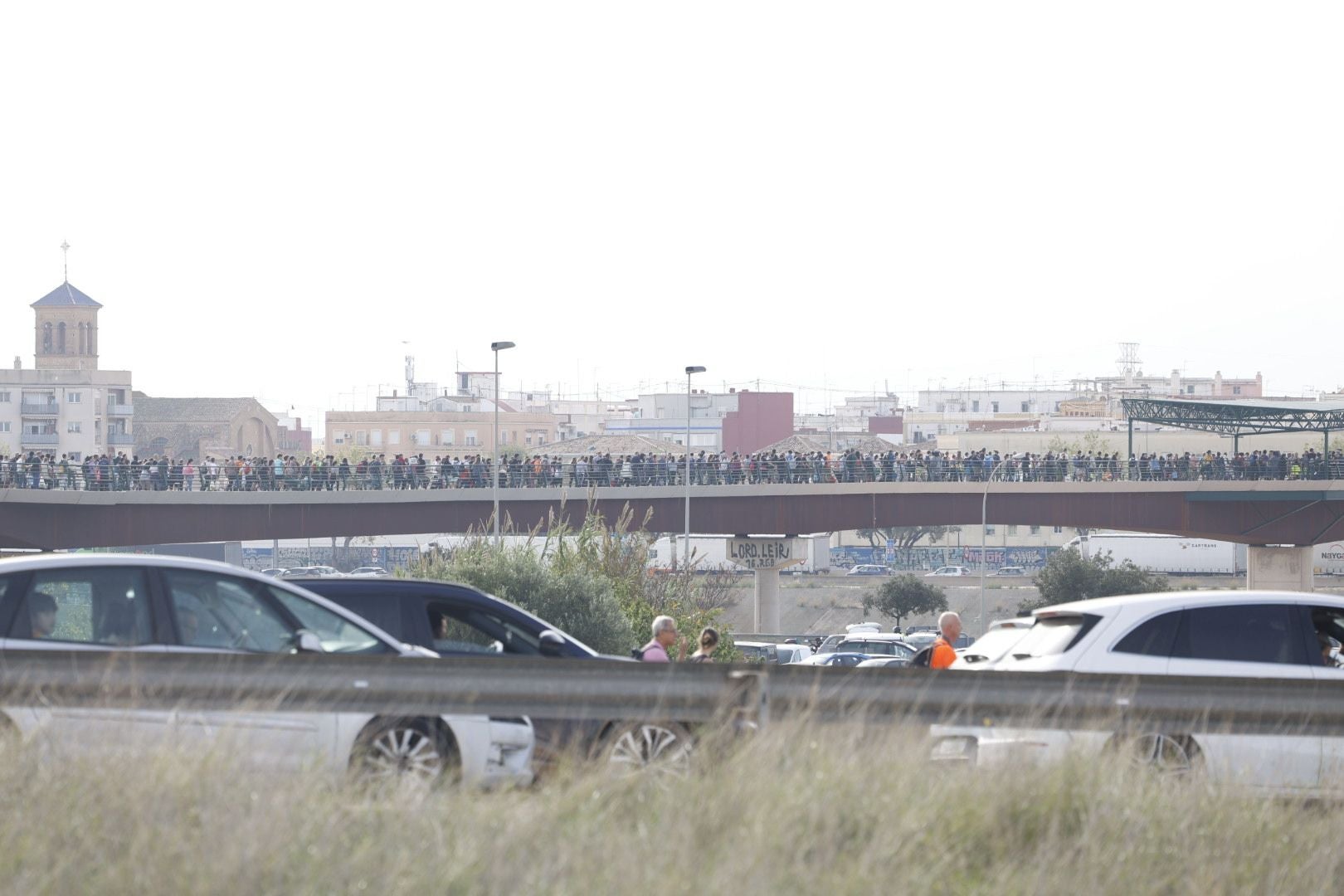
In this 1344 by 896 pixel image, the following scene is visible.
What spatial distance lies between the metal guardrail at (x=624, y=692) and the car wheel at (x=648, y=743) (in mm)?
115

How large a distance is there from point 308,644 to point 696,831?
10.4 ft

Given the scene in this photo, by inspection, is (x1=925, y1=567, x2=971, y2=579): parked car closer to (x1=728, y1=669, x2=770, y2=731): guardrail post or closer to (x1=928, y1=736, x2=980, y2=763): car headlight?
(x1=928, y1=736, x2=980, y2=763): car headlight

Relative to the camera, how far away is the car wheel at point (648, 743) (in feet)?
23.7

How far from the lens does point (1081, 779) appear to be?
685 cm

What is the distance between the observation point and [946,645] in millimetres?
11906

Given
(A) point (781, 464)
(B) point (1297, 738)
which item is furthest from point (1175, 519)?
(B) point (1297, 738)

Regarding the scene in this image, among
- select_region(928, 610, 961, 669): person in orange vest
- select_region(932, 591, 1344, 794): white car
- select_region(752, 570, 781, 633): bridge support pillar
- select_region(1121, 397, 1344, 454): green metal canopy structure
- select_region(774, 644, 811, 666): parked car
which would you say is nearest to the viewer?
select_region(932, 591, 1344, 794): white car

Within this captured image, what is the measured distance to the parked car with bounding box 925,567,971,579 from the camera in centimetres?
9044

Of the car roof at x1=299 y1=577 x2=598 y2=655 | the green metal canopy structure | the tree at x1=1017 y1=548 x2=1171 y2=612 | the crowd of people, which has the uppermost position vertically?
the green metal canopy structure

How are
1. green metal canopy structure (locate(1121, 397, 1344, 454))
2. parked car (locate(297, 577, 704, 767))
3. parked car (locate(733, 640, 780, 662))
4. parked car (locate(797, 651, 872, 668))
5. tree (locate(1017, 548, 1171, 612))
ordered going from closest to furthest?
parked car (locate(297, 577, 704, 767)), parked car (locate(797, 651, 872, 668)), parked car (locate(733, 640, 780, 662)), tree (locate(1017, 548, 1171, 612)), green metal canopy structure (locate(1121, 397, 1344, 454))

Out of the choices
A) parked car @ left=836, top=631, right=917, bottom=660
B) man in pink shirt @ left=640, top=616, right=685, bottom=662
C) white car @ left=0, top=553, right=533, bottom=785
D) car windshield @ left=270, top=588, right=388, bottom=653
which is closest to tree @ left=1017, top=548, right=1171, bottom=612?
parked car @ left=836, top=631, right=917, bottom=660

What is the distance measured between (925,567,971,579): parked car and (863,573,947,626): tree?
1903cm

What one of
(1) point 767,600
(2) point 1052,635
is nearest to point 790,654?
(1) point 767,600

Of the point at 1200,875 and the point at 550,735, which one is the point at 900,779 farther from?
the point at 550,735
